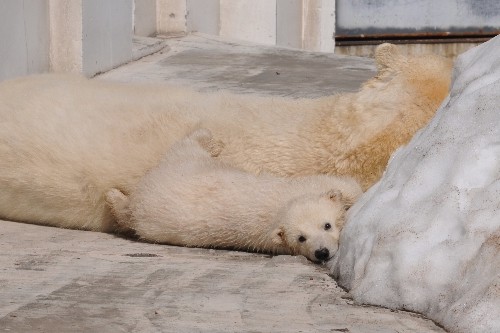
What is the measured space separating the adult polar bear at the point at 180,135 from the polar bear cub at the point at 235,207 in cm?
18

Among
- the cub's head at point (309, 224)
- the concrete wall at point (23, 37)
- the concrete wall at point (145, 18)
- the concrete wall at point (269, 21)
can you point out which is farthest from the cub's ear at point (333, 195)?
the concrete wall at point (269, 21)

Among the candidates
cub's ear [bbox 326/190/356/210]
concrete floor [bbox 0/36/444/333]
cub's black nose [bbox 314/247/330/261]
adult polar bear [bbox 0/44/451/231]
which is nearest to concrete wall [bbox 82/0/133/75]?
adult polar bear [bbox 0/44/451/231]

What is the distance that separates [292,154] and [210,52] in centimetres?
516

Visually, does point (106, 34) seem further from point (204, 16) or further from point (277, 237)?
point (277, 237)

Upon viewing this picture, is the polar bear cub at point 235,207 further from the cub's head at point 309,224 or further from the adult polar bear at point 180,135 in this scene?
the adult polar bear at point 180,135

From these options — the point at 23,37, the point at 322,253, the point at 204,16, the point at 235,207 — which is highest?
the point at 23,37

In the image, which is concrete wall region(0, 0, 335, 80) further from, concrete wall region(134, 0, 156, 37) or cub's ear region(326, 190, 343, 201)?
cub's ear region(326, 190, 343, 201)

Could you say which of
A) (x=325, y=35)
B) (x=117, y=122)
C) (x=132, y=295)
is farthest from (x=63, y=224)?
(x=325, y=35)

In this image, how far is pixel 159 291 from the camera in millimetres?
3982

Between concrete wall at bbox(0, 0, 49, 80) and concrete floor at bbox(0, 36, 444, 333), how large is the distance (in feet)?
7.04

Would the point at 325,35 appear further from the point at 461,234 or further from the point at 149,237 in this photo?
the point at 461,234

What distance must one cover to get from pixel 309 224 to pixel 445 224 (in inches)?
42.1

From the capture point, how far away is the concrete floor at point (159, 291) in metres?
Result: 3.51

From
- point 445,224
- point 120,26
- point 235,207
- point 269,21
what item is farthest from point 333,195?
point 269,21
